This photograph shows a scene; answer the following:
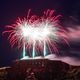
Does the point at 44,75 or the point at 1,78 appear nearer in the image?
the point at 44,75

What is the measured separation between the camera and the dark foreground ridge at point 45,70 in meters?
97.6

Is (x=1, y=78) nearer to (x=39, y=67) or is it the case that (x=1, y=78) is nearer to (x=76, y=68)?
(x=39, y=67)

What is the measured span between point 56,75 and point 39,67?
5.67 meters

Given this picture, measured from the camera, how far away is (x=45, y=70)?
3853 inches

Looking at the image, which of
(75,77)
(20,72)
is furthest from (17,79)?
(75,77)

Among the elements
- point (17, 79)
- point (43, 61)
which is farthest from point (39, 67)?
point (17, 79)

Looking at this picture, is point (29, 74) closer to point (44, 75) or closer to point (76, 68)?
point (44, 75)

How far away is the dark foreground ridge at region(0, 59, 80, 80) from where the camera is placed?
97625 mm

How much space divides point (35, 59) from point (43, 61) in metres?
2.44

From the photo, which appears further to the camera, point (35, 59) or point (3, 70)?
point (3, 70)

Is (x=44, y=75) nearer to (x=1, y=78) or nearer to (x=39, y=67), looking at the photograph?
(x=39, y=67)

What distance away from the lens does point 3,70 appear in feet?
346

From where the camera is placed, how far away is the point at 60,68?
99250mm

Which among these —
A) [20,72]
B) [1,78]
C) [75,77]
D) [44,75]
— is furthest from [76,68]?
[1,78]
